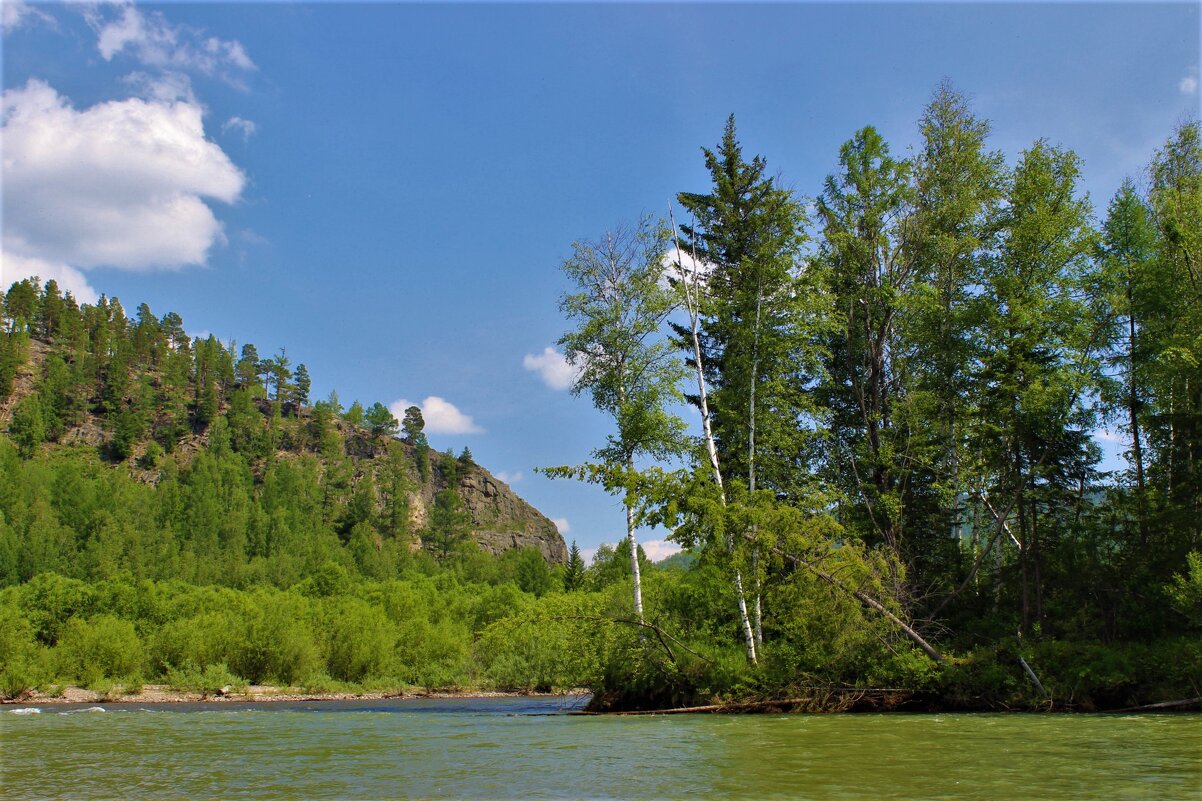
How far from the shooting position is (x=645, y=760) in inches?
460

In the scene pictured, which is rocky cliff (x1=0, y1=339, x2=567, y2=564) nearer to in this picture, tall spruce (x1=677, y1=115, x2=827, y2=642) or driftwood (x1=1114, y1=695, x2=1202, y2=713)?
tall spruce (x1=677, y1=115, x2=827, y2=642)

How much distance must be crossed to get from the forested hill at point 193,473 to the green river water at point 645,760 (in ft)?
287

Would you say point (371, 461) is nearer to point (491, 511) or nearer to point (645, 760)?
point (491, 511)

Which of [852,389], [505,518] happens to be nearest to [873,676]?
[852,389]

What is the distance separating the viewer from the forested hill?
4045 inches

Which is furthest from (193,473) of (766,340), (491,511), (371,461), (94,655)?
(766,340)

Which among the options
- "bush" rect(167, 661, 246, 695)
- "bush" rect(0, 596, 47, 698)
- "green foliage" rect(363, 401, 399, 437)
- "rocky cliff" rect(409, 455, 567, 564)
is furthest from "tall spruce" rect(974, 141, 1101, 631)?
"green foliage" rect(363, 401, 399, 437)

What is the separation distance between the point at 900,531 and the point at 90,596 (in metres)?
58.3

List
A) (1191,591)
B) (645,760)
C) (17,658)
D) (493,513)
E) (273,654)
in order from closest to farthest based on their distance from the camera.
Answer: (645,760)
(1191,591)
(17,658)
(273,654)
(493,513)

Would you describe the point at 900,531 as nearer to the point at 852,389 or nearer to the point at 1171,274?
the point at 852,389

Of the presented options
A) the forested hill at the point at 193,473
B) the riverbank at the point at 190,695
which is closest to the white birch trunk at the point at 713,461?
the riverbank at the point at 190,695

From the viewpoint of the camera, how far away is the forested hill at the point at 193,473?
337 feet

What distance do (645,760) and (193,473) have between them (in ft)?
463

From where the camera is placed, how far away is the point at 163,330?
198 metres
